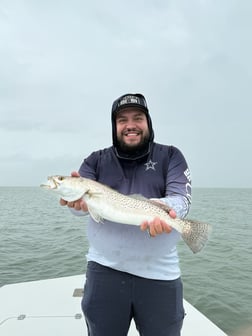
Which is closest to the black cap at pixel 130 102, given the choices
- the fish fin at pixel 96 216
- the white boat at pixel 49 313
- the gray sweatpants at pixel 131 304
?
the fish fin at pixel 96 216

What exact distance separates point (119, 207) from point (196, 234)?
77 centimetres

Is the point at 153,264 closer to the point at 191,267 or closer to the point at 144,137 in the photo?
the point at 144,137

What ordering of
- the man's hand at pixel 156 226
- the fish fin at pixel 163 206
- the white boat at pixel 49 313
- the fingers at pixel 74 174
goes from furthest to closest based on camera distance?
the white boat at pixel 49 313 < the fingers at pixel 74 174 < the fish fin at pixel 163 206 < the man's hand at pixel 156 226

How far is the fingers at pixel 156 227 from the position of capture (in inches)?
114

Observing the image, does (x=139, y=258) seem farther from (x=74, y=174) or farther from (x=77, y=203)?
(x=74, y=174)

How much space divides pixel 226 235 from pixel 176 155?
1824 centimetres

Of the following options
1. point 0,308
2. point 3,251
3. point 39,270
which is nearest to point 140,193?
point 0,308

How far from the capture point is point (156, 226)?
2893 mm

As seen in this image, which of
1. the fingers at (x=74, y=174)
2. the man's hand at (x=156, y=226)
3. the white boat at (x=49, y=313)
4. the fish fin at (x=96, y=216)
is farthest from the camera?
the white boat at (x=49, y=313)

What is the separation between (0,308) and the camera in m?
5.20

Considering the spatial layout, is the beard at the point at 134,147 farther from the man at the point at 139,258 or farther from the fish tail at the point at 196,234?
the fish tail at the point at 196,234

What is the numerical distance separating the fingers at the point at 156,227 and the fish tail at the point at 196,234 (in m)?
0.30

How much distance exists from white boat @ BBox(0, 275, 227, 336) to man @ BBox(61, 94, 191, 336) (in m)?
1.72

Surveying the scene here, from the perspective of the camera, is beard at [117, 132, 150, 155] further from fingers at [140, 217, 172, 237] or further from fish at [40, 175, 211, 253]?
fingers at [140, 217, 172, 237]
